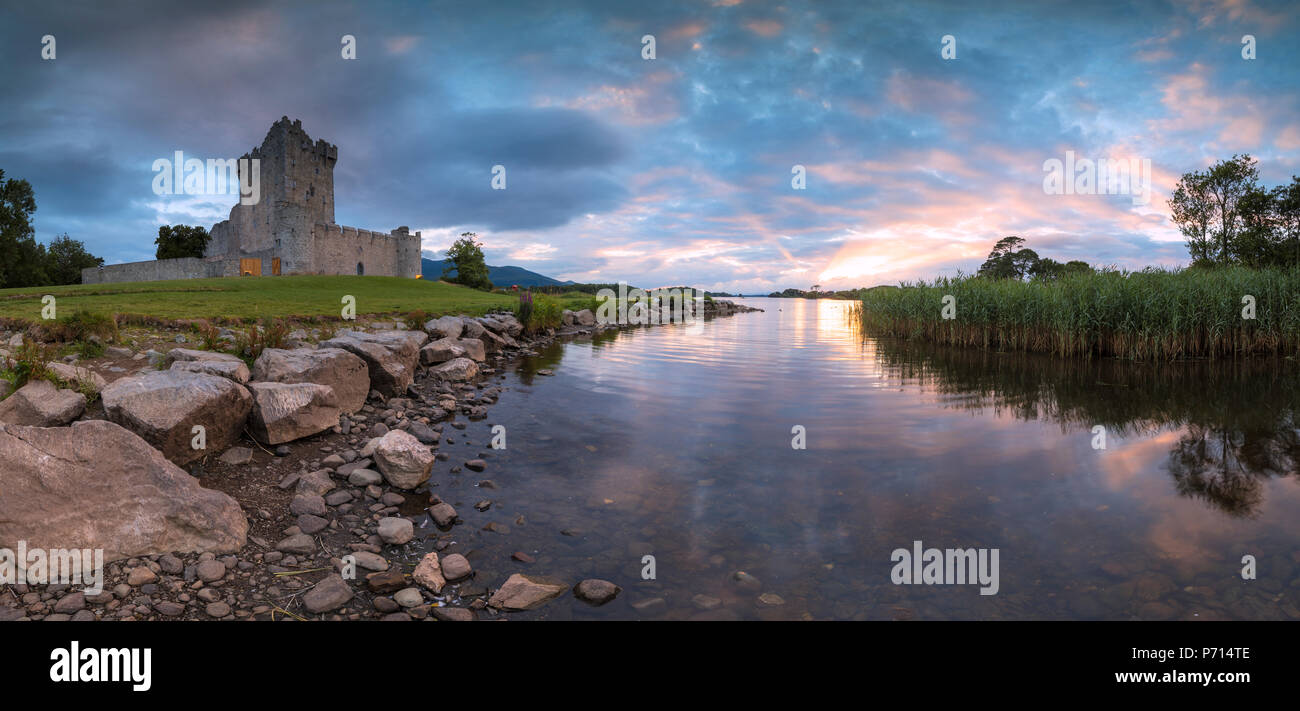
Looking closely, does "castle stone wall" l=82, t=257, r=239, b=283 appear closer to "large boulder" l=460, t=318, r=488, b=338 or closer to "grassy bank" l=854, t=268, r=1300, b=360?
"large boulder" l=460, t=318, r=488, b=338

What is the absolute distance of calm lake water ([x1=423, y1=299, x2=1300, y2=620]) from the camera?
15.4 ft

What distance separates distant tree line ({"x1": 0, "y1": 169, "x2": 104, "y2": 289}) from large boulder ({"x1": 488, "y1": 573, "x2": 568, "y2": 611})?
7401 cm

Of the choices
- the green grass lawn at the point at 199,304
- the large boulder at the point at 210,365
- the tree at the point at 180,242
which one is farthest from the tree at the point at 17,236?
the large boulder at the point at 210,365

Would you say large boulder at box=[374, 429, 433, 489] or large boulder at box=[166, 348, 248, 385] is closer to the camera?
large boulder at box=[374, 429, 433, 489]

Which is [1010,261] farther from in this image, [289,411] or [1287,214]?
[289,411]

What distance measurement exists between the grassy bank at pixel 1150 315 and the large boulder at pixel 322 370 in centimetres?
2288

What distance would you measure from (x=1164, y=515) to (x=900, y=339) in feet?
78.4

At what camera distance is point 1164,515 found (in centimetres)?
643

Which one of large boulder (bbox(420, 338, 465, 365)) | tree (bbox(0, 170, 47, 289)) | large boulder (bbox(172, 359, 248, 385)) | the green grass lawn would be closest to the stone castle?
tree (bbox(0, 170, 47, 289))

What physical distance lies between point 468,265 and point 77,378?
2832 inches

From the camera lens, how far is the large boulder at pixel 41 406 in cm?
579

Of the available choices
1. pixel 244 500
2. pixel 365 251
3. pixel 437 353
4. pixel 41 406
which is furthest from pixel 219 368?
pixel 365 251
